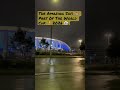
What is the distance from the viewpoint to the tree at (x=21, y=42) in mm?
30294

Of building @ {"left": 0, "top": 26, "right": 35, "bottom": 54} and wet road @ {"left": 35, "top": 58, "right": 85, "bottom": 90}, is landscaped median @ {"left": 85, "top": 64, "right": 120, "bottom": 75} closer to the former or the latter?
wet road @ {"left": 35, "top": 58, "right": 85, "bottom": 90}

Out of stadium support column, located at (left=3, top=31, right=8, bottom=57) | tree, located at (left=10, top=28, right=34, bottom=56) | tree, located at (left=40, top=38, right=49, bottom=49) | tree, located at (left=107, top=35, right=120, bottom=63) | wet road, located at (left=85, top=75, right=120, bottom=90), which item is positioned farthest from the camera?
tree, located at (left=40, top=38, right=49, bottom=49)

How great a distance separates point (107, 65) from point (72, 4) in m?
4.79

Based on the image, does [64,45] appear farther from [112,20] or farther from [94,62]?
[112,20]

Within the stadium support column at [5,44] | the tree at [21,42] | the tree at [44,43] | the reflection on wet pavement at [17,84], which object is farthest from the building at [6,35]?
the tree at [44,43]

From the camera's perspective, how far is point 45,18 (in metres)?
30.1

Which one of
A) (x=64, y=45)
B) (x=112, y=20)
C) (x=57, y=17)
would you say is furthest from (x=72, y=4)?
(x=64, y=45)

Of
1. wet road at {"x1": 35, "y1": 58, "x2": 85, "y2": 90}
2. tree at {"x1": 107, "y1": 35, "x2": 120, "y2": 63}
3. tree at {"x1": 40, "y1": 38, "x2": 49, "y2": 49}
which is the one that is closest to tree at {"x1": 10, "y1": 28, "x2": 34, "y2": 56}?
wet road at {"x1": 35, "y1": 58, "x2": 85, "y2": 90}

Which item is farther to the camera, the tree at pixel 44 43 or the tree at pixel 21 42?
the tree at pixel 44 43

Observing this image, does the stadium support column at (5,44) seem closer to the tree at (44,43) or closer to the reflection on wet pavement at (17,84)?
the reflection on wet pavement at (17,84)

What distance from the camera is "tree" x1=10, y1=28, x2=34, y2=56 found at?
99.4 feet

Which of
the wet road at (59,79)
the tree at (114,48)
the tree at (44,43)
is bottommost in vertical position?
the wet road at (59,79)

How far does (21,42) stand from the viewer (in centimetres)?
3191

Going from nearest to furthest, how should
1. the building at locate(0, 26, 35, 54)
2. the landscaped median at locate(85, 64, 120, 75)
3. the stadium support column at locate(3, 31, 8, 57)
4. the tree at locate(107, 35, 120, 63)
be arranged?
the landscaped median at locate(85, 64, 120, 75), the tree at locate(107, 35, 120, 63), the stadium support column at locate(3, 31, 8, 57), the building at locate(0, 26, 35, 54)
